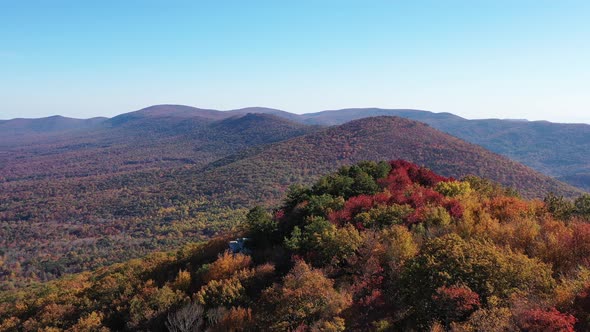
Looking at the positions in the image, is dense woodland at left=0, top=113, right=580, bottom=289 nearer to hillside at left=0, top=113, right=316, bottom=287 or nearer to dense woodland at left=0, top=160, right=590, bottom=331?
hillside at left=0, top=113, right=316, bottom=287

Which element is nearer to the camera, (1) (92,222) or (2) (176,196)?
(1) (92,222)

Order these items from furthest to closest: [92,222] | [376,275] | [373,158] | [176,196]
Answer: [373,158], [176,196], [92,222], [376,275]

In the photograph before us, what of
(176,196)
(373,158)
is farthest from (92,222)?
(373,158)

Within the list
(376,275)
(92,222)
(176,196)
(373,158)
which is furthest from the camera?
(373,158)

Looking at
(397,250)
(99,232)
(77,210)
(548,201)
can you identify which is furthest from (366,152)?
(397,250)

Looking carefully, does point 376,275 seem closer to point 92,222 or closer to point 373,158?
point 92,222

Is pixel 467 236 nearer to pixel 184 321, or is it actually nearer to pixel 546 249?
pixel 546 249

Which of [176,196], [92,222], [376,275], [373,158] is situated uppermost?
[376,275]

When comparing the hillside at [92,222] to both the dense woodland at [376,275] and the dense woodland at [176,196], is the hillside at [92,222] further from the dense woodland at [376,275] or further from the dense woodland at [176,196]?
the dense woodland at [376,275]

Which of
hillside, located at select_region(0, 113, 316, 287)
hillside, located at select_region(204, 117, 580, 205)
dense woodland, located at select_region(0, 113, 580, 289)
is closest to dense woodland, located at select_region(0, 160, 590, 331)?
hillside, located at select_region(0, 113, 316, 287)
